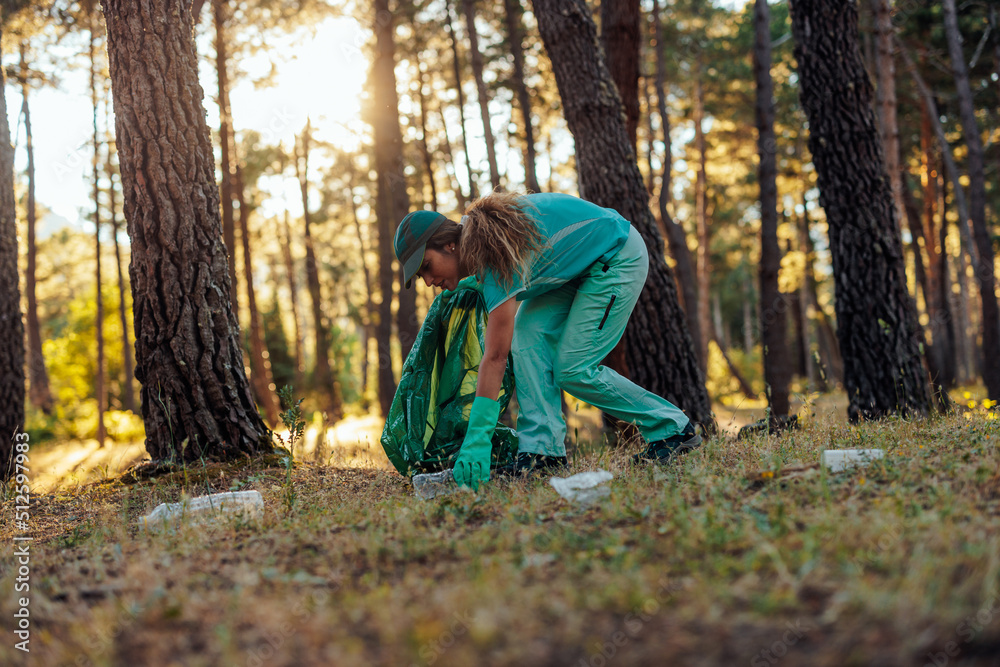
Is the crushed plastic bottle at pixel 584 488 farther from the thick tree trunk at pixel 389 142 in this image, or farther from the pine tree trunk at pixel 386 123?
the pine tree trunk at pixel 386 123

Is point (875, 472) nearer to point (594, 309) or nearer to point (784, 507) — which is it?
point (784, 507)

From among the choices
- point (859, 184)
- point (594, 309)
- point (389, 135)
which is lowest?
point (594, 309)

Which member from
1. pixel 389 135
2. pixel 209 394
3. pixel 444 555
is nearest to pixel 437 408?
pixel 209 394

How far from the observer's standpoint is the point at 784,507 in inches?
95.2

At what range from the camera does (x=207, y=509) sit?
3.16 metres

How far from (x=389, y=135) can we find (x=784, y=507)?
1012cm

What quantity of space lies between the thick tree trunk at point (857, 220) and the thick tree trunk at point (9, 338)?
7.19 metres

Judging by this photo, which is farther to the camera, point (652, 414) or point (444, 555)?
point (652, 414)

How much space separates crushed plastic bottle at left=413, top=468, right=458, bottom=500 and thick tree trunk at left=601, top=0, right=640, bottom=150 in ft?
17.0

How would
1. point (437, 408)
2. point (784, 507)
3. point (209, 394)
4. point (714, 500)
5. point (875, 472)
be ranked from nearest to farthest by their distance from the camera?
point (784, 507)
point (714, 500)
point (875, 472)
point (437, 408)
point (209, 394)

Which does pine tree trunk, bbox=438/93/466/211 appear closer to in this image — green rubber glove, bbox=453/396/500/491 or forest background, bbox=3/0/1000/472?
forest background, bbox=3/0/1000/472

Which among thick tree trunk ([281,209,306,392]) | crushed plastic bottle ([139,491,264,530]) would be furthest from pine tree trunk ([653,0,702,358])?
thick tree trunk ([281,209,306,392])

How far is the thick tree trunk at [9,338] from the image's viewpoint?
6104mm

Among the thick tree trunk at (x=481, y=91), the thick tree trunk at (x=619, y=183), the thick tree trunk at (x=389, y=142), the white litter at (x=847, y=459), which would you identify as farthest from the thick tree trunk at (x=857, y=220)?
the thick tree trunk at (x=389, y=142)
